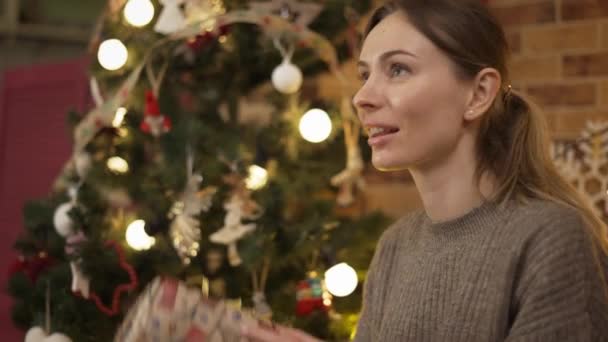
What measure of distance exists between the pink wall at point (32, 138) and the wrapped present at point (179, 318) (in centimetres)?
171

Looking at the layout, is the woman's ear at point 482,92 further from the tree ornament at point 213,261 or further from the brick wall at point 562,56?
the brick wall at point 562,56

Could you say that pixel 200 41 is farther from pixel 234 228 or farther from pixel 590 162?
pixel 590 162

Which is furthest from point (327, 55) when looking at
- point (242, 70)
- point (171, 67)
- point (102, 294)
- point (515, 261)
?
point (515, 261)

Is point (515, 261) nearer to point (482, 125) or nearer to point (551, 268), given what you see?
point (551, 268)

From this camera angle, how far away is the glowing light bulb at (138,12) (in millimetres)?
2084

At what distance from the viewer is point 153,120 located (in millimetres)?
2043

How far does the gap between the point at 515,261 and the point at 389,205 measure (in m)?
1.58

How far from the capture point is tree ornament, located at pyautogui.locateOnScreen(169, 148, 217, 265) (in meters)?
1.97

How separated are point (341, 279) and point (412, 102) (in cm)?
81

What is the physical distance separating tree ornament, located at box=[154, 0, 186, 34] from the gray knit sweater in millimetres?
941

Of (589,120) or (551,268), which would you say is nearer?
(551,268)

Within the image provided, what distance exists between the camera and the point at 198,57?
2.23 metres

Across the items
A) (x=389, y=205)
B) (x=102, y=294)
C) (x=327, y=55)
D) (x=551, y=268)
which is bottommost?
(x=551, y=268)

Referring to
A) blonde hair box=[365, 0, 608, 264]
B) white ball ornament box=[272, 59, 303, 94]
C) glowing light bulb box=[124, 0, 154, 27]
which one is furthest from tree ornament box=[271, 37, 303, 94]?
blonde hair box=[365, 0, 608, 264]
